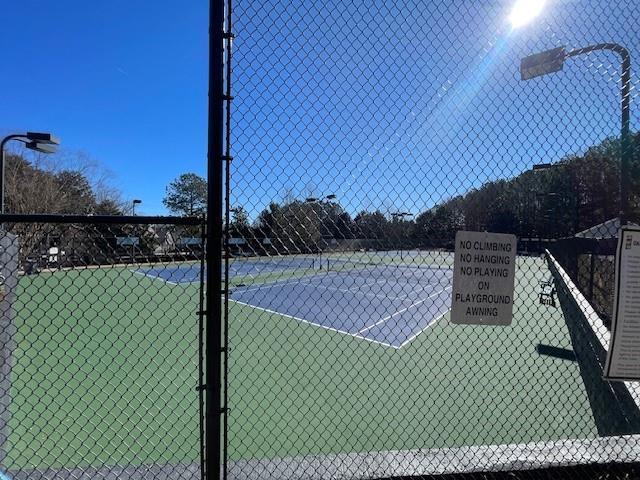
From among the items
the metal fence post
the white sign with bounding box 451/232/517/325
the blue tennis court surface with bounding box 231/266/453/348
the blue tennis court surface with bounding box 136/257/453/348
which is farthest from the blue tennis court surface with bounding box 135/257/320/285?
the blue tennis court surface with bounding box 231/266/453/348

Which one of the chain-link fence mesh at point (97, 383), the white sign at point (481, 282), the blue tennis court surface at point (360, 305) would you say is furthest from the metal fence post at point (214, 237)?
the blue tennis court surface at point (360, 305)

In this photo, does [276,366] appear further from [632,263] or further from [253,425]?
[632,263]

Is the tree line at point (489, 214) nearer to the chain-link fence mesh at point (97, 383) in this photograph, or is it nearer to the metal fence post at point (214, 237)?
the metal fence post at point (214, 237)

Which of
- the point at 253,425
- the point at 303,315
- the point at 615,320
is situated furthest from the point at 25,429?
the point at 303,315

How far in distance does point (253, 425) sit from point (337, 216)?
331cm

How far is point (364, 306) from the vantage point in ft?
53.9

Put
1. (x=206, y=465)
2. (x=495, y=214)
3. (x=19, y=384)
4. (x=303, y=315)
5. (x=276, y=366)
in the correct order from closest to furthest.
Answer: (x=206, y=465)
(x=495, y=214)
(x=19, y=384)
(x=276, y=366)
(x=303, y=315)

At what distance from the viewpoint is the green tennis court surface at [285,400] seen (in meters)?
4.57

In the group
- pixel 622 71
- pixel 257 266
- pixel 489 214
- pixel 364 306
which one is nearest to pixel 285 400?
pixel 257 266

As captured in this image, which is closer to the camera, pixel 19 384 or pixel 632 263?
pixel 632 263

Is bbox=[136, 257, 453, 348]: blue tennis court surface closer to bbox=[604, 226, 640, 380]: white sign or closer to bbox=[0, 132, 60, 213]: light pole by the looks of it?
bbox=[0, 132, 60, 213]: light pole

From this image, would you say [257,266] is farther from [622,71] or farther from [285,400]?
[622,71]

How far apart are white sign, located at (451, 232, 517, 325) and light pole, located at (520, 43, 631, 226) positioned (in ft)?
3.17

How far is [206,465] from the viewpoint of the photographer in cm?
211
